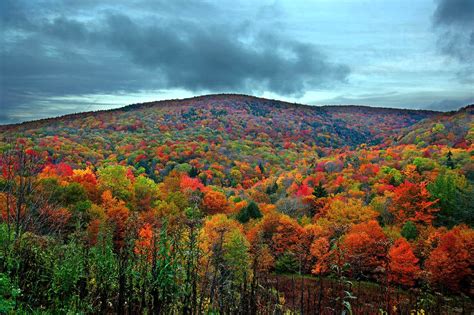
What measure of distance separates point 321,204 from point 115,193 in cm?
3762

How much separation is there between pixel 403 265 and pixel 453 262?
5453mm

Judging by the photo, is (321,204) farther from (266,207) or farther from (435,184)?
(435,184)

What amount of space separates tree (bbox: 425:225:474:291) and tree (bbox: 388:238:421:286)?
163 centimetres

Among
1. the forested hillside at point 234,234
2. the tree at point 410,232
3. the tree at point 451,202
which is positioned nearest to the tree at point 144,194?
the forested hillside at point 234,234

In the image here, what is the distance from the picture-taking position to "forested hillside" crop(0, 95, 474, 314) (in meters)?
7.18

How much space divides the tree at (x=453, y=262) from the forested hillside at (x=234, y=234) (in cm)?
16

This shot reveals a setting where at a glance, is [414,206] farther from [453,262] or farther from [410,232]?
[453,262]

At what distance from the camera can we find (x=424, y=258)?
44.5m

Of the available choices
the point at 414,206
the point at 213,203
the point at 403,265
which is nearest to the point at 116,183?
the point at 213,203

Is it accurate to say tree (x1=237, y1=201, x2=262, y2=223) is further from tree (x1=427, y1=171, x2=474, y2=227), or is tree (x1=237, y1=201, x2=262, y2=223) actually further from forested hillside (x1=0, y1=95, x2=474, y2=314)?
tree (x1=427, y1=171, x2=474, y2=227)

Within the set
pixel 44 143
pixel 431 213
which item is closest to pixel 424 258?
pixel 431 213

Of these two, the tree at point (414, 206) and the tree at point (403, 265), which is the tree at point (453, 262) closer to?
the tree at point (403, 265)

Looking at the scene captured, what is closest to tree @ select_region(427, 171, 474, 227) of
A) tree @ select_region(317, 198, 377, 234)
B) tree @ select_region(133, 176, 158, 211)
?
tree @ select_region(317, 198, 377, 234)

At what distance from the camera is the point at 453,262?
133 ft
